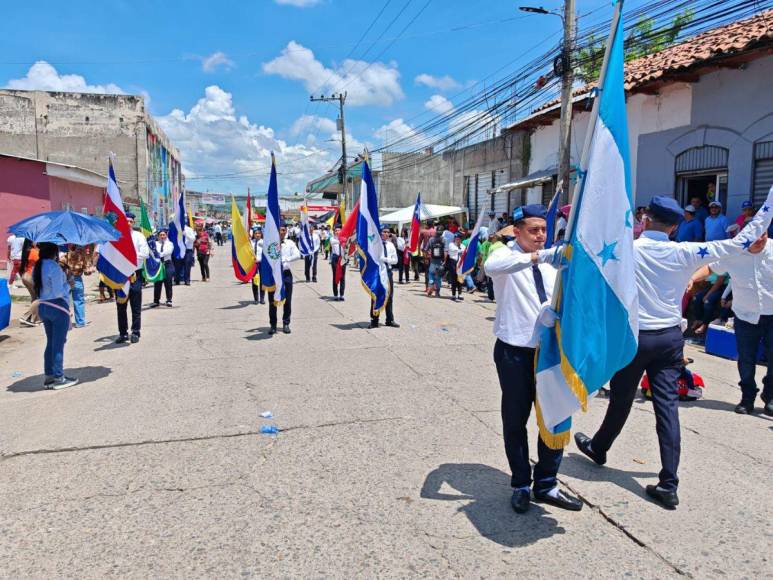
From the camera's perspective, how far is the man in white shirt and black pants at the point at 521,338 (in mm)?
3693

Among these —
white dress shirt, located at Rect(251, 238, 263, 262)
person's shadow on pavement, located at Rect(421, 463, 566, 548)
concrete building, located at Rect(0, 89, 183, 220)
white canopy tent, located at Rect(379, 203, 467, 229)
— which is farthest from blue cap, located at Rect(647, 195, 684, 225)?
concrete building, located at Rect(0, 89, 183, 220)

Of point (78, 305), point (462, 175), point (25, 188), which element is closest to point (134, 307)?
point (78, 305)

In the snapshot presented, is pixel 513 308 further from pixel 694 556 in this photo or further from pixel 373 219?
pixel 373 219

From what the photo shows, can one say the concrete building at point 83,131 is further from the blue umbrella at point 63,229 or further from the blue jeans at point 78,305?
the blue umbrella at point 63,229

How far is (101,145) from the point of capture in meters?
35.5

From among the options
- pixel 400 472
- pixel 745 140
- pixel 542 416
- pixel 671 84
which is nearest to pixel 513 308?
pixel 542 416

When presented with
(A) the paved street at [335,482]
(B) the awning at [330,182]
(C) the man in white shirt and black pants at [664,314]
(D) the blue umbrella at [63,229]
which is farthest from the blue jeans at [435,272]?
(B) the awning at [330,182]

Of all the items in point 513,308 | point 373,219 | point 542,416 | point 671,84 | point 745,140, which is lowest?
point 542,416

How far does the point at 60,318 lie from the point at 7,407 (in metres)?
1.10

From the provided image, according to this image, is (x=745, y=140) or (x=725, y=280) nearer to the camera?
(x=725, y=280)

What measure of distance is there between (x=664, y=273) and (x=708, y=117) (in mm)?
11049

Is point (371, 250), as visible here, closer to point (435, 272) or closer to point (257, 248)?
point (257, 248)

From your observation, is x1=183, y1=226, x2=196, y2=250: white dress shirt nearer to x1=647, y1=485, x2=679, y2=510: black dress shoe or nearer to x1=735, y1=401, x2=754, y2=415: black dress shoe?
x1=735, y1=401, x2=754, y2=415: black dress shoe

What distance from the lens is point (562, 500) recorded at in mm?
3854
